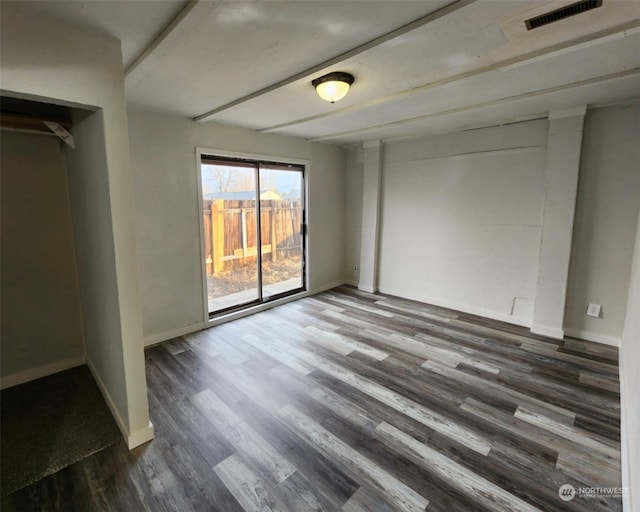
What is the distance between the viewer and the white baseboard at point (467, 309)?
3.85m

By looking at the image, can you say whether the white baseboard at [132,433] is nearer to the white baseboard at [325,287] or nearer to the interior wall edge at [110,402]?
the interior wall edge at [110,402]

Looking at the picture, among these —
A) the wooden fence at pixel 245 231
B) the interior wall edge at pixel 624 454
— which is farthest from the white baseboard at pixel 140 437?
the interior wall edge at pixel 624 454

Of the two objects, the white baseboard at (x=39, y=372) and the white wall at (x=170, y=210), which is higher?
the white wall at (x=170, y=210)

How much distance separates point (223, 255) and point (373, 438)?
2830mm

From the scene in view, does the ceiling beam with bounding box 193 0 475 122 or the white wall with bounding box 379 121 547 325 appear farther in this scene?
the white wall with bounding box 379 121 547 325

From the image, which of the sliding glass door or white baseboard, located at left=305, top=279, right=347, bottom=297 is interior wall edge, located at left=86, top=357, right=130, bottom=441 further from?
white baseboard, located at left=305, top=279, right=347, bottom=297

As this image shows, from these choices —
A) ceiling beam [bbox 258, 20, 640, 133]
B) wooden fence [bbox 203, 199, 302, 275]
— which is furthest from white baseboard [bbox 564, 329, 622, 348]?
wooden fence [bbox 203, 199, 302, 275]

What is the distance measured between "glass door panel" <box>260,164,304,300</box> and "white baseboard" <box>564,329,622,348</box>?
3.58 metres

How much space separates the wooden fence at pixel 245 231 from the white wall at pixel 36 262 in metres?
1.37

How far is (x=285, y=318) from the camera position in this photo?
13.3 feet

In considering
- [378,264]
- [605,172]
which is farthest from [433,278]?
[605,172]

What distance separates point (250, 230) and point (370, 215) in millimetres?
2013

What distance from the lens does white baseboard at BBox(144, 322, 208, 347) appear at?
333 cm

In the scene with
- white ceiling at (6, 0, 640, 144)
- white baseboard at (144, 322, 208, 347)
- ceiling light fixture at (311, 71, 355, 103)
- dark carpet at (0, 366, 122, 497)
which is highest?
white ceiling at (6, 0, 640, 144)
